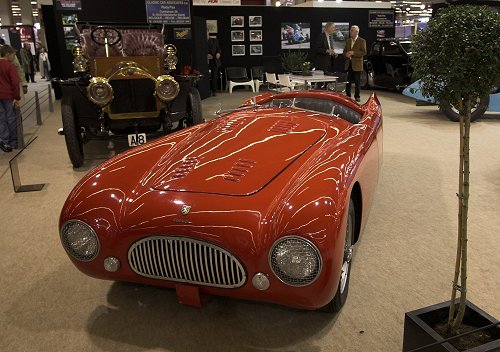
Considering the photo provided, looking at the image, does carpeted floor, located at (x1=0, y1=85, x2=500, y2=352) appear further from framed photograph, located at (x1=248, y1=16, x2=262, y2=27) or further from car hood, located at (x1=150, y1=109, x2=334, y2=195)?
→ framed photograph, located at (x1=248, y1=16, x2=262, y2=27)

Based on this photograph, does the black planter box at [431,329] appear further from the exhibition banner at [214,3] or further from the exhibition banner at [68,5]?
the exhibition banner at [214,3]

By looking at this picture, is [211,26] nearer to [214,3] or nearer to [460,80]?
[214,3]

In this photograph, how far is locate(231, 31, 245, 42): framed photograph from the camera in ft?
47.8

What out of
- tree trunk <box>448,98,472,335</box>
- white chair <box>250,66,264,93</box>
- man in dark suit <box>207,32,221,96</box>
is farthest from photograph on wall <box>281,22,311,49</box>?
tree trunk <box>448,98,472,335</box>

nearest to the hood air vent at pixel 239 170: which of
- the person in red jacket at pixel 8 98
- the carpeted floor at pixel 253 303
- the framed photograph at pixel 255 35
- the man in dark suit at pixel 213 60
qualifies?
the carpeted floor at pixel 253 303

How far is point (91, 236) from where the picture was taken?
2.16 m

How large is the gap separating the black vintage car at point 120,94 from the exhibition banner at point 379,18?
37.3 feet

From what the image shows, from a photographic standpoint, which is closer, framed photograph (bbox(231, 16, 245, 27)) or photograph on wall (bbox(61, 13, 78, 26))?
photograph on wall (bbox(61, 13, 78, 26))

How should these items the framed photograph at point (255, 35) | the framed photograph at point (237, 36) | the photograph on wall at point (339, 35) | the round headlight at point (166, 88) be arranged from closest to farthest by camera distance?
the round headlight at point (166, 88) → the framed photograph at point (237, 36) → the framed photograph at point (255, 35) → the photograph on wall at point (339, 35)

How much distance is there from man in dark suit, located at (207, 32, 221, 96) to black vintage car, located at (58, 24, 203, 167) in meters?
6.37

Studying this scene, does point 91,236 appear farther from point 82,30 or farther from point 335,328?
point 82,30

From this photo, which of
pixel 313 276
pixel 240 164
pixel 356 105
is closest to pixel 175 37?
pixel 356 105

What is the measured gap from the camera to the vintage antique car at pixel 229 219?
6.23 ft

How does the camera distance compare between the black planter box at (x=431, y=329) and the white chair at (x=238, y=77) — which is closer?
the black planter box at (x=431, y=329)
